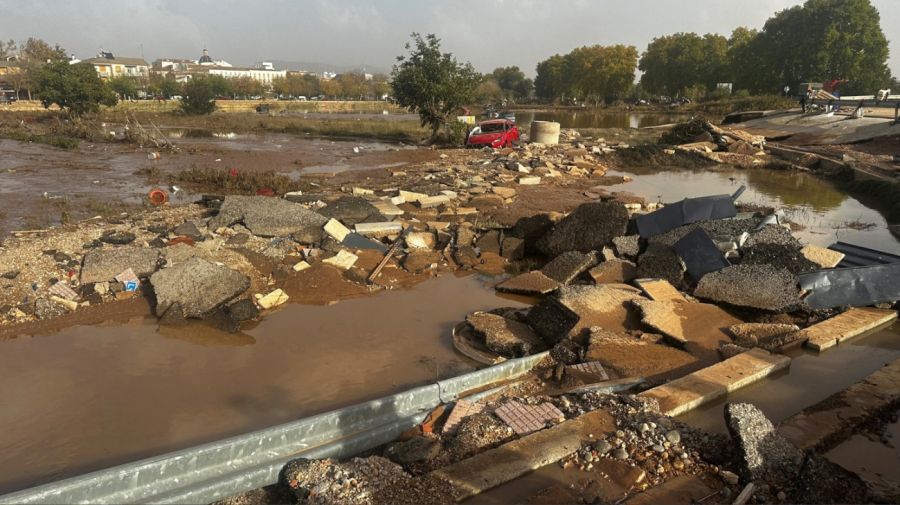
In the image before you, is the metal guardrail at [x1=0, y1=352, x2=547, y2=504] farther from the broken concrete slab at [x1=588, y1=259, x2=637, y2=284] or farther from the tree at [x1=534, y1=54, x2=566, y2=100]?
the tree at [x1=534, y1=54, x2=566, y2=100]

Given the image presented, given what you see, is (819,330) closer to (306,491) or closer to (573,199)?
(306,491)

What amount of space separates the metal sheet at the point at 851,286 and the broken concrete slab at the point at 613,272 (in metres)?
2.17

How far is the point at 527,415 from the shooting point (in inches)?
169

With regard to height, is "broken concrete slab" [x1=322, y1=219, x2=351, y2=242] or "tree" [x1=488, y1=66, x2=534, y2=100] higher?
"tree" [x1=488, y1=66, x2=534, y2=100]

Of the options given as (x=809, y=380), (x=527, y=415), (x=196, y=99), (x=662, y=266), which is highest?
(x=196, y=99)

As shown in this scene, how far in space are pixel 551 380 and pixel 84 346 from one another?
541 cm

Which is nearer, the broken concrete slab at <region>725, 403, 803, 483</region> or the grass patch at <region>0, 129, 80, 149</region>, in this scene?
the broken concrete slab at <region>725, 403, 803, 483</region>

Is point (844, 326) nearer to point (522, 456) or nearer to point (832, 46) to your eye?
point (522, 456)

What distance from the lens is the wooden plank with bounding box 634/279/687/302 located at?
6.66m

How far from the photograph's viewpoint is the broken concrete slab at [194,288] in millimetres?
6664

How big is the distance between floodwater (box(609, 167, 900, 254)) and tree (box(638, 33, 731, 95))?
180ft

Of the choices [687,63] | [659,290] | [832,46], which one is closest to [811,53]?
[832,46]

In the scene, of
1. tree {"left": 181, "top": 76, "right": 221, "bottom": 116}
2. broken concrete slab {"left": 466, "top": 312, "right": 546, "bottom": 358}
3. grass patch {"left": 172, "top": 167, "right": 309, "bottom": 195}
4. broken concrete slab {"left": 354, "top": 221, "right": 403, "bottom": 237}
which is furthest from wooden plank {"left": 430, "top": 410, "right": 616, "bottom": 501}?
tree {"left": 181, "top": 76, "right": 221, "bottom": 116}

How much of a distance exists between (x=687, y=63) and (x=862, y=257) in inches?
2816
